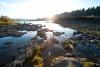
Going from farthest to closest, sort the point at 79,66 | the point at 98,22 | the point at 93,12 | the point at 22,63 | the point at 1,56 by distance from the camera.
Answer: the point at 93,12, the point at 98,22, the point at 1,56, the point at 22,63, the point at 79,66

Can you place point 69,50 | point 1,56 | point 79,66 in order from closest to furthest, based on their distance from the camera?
point 79,66
point 1,56
point 69,50

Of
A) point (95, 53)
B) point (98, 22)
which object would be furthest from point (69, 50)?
point (98, 22)

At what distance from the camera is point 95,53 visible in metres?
54.7

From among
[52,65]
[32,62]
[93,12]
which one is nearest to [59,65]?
[52,65]

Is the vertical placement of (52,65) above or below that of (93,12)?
below

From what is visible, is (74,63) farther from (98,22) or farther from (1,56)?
(98,22)

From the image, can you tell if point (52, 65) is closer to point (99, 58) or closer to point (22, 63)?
point (22, 63)

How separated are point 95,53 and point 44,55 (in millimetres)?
17815

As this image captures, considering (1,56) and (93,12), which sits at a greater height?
(93,12)

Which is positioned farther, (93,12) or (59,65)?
(93,12)

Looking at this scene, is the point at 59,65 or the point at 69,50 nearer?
the point at 59,65

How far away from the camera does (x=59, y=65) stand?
39.3 m

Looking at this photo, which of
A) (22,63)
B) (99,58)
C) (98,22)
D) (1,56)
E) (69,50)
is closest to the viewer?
(22,63)

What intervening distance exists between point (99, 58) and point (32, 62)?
21.2 metres
